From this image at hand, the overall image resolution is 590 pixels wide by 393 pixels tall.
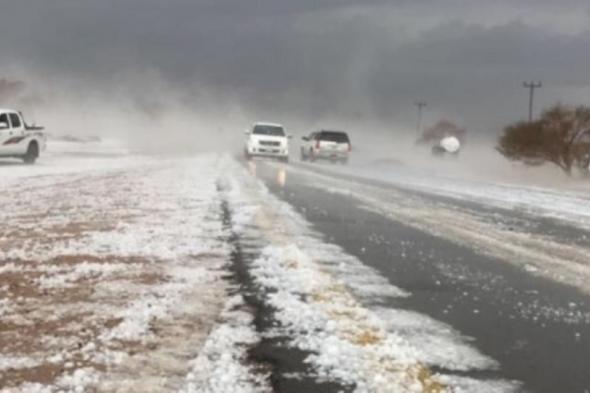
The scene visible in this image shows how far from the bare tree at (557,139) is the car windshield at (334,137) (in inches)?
501

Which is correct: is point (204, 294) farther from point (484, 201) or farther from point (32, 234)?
point (484, 201)

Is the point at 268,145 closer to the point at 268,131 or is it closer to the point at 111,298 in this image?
the point at 268,131

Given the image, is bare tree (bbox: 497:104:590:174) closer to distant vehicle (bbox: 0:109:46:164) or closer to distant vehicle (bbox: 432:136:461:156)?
distant vehicle (bbox: 432:136:461:156)

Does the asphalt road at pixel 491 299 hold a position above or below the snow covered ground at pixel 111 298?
below

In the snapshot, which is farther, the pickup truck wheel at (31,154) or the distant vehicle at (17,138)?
the pickup truck wheel at (31,154)

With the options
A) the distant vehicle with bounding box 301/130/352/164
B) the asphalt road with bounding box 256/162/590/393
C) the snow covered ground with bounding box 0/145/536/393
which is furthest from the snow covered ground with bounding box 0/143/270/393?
the distant vehicle with bounding box 301/130/352/164

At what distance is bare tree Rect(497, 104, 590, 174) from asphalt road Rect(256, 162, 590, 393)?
34045mm

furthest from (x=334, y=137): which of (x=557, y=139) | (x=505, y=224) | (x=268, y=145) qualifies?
(x=505, y=224)

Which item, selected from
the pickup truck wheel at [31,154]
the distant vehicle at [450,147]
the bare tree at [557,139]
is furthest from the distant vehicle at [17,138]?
the distant vehicle at [450,147]

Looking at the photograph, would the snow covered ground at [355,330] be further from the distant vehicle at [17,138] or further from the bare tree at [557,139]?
the bare tree at [557,139]

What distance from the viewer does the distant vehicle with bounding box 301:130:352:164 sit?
4062cm

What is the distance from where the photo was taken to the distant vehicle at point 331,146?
40625mm

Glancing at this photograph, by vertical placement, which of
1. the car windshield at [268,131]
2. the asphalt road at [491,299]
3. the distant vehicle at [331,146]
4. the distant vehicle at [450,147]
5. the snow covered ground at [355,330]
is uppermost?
the car windshield at [268,131]

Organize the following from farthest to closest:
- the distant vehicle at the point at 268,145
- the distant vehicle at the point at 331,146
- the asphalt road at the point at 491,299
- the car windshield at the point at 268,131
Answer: the distant vehicle at the point at 331,146 → the car windshield at the point at 268,131 → the distant vehicle at the point at 268,145 → the asphalt road at the point at 491,299
